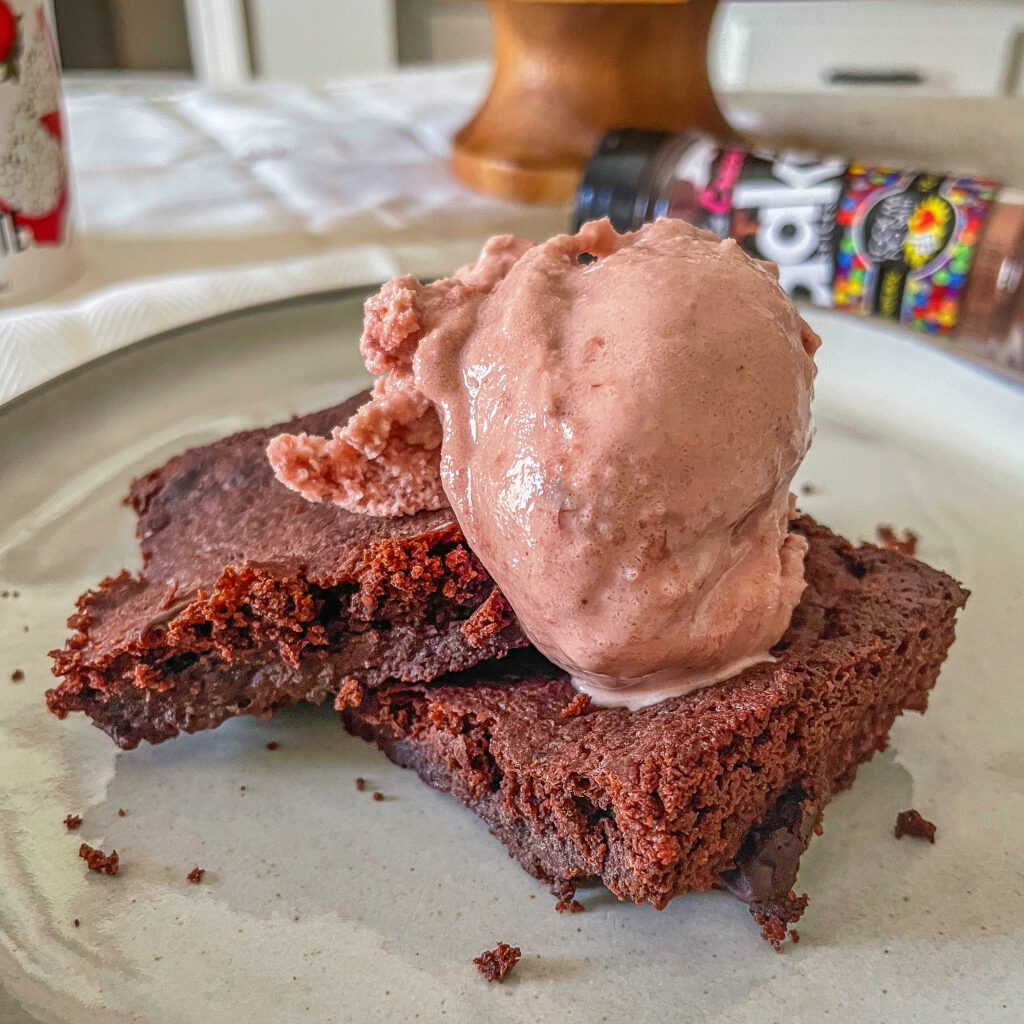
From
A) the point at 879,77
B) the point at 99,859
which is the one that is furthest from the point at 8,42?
the point at 879,77

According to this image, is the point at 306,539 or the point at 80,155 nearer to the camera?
the point at 306,539

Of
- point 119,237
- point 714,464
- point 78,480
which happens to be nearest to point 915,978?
point 714,464

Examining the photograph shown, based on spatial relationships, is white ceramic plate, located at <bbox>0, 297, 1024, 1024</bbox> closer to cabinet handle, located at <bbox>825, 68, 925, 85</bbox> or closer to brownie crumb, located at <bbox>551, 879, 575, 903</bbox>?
brownie crumb, located at <bbox>551, 879, 575, 903</bbox>

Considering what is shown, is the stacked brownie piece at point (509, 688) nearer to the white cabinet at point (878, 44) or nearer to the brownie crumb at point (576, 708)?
the brownie crumb at point (576, 708)

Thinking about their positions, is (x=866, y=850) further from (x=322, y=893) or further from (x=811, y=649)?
(x=322, y=893)

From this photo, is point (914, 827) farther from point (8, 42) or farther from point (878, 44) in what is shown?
point (878, 44)

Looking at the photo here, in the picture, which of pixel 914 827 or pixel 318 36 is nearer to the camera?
pixel 914 827

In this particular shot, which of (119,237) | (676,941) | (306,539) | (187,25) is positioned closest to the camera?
(676,941)
